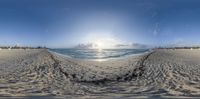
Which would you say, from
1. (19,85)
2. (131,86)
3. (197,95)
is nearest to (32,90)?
(19,85)

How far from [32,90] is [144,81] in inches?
251

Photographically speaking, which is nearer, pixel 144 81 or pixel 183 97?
pixel 183 97

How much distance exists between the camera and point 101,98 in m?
11.1

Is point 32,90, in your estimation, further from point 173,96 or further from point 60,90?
point 173,96

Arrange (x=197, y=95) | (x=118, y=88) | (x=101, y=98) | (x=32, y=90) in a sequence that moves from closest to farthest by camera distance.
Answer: (x=101, y=98) < (x=197, y=95) < (x=32, y=90) < (x=118, y=88)

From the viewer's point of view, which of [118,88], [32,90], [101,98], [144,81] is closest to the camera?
[101,98]

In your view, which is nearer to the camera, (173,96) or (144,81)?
(173,96)

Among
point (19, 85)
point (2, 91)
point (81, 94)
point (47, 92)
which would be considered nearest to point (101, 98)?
point (81, 94)

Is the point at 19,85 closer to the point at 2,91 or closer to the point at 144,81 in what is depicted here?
the point at 2,91

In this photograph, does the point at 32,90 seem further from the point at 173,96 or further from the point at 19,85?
the point at 173,96

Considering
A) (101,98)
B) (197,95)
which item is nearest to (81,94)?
(101,98)

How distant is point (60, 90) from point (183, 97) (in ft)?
16.5

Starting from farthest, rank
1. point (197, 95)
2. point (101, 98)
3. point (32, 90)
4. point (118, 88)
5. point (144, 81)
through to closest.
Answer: point (144, 81), point (118, 88), point (32, 90), point (197, 95), point (101, 98)

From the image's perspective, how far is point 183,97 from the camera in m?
11.5
